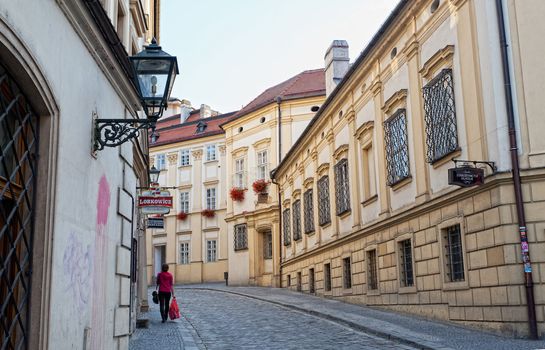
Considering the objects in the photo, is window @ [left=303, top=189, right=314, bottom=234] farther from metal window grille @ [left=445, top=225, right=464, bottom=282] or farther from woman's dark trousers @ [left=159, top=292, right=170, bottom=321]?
metal window grille @ [left=445, top=225, right=464, bottom=282]

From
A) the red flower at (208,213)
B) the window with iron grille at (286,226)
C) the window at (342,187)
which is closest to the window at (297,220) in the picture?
the window with iron grille at (286,226)

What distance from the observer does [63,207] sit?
673 cm

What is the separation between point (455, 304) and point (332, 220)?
11.0 m

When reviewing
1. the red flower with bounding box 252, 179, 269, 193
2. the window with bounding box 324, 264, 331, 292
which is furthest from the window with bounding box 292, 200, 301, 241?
the red flower with bounding box 252, 179, 269, 193

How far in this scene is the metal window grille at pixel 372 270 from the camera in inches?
806

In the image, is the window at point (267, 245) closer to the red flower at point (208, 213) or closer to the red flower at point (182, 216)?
the red flower at point (208, 213)

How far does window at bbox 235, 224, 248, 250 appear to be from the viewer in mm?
40469

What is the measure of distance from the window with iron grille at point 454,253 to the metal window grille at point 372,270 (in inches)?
211

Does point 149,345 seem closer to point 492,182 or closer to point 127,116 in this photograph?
point 127,116

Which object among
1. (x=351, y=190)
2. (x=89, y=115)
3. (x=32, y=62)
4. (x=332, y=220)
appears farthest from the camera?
(x=332, y=220)

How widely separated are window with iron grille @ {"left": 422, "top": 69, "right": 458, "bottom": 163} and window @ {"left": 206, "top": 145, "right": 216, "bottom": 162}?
114ft

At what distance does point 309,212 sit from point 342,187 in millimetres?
5732

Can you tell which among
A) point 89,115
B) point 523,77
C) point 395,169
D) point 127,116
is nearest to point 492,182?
point 523,77

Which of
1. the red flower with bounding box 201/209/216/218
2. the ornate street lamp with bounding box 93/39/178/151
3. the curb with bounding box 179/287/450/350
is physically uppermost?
the red flower with bounding box 201/209/216/218
